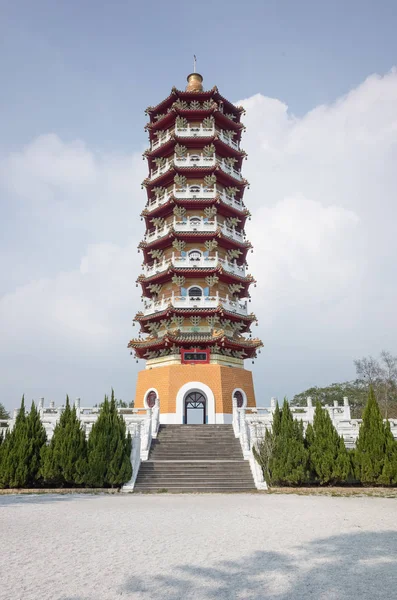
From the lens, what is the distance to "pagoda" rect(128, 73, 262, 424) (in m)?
24.8

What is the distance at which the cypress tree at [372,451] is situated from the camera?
1455cm

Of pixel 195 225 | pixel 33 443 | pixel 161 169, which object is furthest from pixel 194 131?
pixel 33 443

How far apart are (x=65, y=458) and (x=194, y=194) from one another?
752 inches

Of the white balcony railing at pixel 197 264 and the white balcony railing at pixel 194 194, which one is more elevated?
the white balcony railing at pixel 194 194

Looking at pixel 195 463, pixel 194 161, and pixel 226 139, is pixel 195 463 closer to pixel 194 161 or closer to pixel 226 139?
pixel 194 161

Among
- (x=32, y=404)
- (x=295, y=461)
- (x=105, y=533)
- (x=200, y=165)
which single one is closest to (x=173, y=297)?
(x=200, y=165)

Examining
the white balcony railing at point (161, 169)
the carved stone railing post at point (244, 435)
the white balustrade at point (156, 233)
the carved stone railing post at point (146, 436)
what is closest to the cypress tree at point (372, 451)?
the carved stone railing post at point (244, 435)

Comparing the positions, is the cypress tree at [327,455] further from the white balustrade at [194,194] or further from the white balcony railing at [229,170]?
the white balcony railing at [229,170]

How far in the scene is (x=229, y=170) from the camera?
3045cm

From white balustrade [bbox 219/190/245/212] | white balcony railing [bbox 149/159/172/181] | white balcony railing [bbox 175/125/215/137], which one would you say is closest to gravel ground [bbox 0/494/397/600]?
white balustrade [bbox 219/190/245/212]

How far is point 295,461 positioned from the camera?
1480 centimetres

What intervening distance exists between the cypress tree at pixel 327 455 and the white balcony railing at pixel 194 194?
58.0 feet

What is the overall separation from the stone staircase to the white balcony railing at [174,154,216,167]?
57.1 feet

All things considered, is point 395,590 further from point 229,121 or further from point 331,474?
point 229,121
